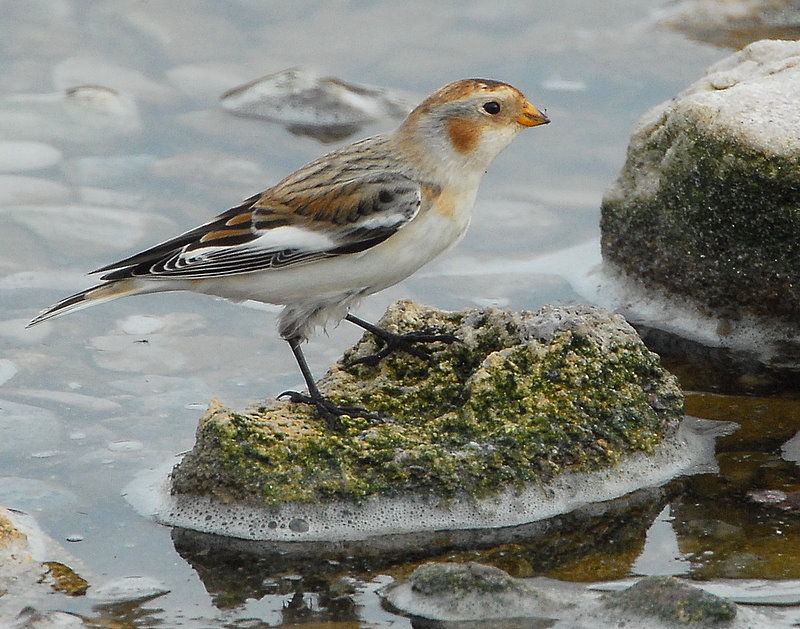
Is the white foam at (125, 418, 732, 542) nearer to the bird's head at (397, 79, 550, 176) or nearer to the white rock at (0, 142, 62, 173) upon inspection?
the bird's head at (397, 79, 550, 176)

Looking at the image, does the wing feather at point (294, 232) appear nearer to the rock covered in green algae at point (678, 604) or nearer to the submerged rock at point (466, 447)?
the submerged rock at point (466, 447)

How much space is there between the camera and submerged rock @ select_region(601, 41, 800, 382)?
4.75 meters

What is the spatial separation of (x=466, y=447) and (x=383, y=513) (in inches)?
13.3

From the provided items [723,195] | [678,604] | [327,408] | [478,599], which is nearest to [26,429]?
[327,408]

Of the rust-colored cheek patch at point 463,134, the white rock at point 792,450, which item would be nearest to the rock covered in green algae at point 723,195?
the white rock at point 792,450

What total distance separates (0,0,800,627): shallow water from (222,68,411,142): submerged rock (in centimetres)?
12

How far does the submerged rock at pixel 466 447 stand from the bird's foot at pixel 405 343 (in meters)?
0.12

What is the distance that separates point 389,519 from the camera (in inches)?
149

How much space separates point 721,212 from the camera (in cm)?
489

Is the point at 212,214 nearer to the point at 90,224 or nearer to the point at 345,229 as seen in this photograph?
the point at 90,224

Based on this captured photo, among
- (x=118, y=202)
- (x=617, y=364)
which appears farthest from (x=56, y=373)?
(x=617, y=364)

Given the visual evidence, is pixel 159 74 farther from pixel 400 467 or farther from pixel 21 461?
pixel 400 467

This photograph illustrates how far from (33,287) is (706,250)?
310 centimetres

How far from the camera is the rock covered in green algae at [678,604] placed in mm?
3047
